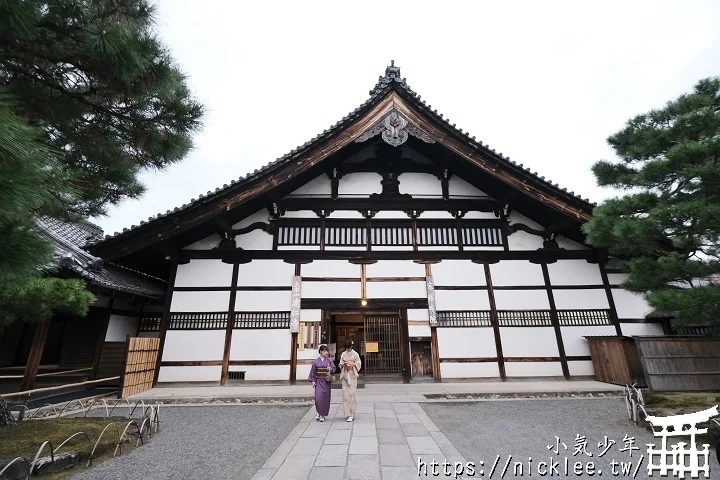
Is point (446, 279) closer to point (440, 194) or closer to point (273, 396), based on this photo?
point (440, 194)

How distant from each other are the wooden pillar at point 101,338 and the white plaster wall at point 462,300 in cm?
926

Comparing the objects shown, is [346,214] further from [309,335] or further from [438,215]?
[309,335]

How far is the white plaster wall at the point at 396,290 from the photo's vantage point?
30.4 feet

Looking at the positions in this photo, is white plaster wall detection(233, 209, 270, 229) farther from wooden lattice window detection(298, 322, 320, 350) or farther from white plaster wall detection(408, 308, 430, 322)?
white plaster wall detection(408, 308, 430, 322)

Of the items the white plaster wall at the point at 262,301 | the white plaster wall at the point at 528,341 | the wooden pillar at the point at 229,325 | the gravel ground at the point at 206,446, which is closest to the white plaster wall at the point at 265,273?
the wooden pillar at the point at 229,325

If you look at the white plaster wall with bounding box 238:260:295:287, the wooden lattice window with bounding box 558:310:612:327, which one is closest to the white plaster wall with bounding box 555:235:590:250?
the wooden lattice window with bounding box 558:310:612:327

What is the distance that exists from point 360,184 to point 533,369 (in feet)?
24.6

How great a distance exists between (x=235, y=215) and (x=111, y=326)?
4.54 meters

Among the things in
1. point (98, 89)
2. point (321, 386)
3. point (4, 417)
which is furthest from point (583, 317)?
point (4, 417)

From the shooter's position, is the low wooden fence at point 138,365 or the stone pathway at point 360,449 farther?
the low wooden fence at point 138,365

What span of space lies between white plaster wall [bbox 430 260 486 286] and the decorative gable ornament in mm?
3788

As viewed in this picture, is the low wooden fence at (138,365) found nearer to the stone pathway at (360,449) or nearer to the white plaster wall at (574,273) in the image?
the stone pathway at (360,449)

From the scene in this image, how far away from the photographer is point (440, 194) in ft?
34.4

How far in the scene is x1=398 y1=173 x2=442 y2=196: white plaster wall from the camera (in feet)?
34.5
